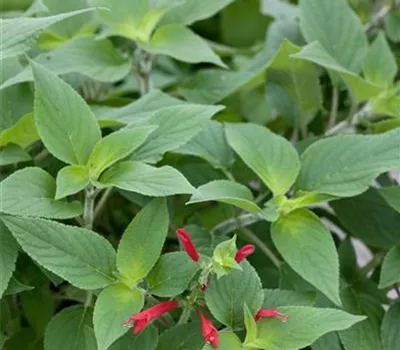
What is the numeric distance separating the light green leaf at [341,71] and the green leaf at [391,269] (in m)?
0.15

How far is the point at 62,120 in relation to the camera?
1.81 feet

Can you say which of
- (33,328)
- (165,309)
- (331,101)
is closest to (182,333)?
(165,309)

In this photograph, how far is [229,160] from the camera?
2.19 feet

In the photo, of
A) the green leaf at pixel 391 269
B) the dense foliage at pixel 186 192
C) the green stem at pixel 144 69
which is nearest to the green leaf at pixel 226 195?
the dense foliage at pixel 186 192

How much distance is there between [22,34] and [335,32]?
0.32 m

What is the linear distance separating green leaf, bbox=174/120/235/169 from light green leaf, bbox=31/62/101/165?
0.11 metres

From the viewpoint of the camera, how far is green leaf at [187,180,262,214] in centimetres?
54

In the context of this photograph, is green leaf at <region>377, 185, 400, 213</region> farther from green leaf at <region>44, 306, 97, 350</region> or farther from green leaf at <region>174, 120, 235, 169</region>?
green leaf at <region>44, 306, 97, 350</region>

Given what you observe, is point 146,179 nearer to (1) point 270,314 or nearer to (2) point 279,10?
(1) point 270,314

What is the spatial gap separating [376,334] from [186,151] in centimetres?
20

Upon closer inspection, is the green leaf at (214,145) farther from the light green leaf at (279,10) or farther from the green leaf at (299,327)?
the light green leaf at (279,10)

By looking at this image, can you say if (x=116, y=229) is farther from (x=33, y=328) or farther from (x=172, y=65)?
(x=172, y=65)

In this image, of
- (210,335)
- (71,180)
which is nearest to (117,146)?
(71,180)

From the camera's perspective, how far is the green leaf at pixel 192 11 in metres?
0.73
